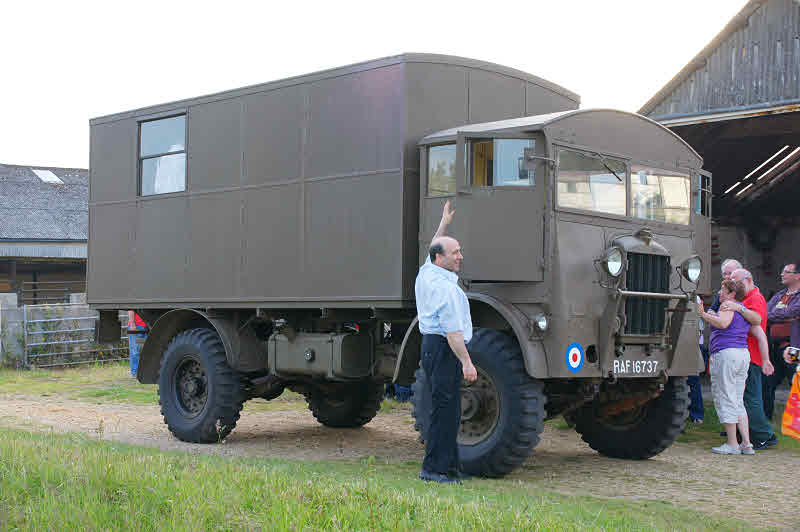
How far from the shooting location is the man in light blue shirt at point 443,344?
7719 mm

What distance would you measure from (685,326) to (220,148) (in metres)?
5.54

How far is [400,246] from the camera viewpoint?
31.4ft

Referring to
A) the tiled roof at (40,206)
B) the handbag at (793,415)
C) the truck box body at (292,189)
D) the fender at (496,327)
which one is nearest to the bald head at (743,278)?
the truck box body at (292,189)

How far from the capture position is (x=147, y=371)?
12.4 meters

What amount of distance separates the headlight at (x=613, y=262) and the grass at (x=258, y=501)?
2.02 meters

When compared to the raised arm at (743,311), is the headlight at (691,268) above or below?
above

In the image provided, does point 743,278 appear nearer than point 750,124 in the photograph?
Yes

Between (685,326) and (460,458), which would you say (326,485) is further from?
(685,326)

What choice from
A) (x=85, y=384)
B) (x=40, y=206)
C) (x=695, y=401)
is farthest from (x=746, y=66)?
(x=40, y=206)

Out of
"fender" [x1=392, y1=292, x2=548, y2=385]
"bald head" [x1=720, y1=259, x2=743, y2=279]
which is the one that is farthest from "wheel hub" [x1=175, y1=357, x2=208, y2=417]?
"bald head" [x1=720, y1=259, x2=743, y2=279]

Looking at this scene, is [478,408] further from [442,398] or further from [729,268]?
[729,268]

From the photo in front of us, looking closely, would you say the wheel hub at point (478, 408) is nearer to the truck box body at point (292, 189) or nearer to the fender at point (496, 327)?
the fender at point (496, 327)

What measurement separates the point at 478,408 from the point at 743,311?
351 centimetres

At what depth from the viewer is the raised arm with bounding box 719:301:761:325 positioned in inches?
412
